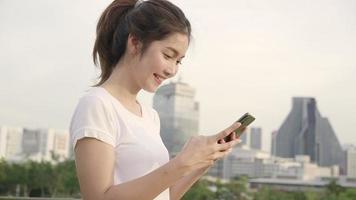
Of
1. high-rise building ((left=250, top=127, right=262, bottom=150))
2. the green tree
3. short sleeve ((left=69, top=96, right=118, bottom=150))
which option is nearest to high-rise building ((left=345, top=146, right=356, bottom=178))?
high-rise building ((left=250, top=127, right=262, bottom=150))

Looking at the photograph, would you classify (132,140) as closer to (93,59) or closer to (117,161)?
(117,161)

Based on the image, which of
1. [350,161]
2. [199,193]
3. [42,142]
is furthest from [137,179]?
[350,161]

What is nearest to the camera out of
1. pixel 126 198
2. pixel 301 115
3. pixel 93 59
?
pixel 126 198

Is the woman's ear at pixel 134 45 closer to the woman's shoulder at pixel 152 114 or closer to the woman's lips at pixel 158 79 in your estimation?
the woman's lips at pixel 158 79

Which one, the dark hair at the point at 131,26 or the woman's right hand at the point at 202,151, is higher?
the dark hair at the point at 131,26

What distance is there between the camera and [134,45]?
3.27ft

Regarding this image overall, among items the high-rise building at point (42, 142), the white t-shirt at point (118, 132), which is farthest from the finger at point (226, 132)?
the high-rise building at point (42, 142)

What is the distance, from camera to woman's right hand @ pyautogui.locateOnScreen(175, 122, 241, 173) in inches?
34.7

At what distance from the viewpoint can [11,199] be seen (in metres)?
16.5

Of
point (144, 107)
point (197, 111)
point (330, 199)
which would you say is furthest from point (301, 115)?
point (144, 107)

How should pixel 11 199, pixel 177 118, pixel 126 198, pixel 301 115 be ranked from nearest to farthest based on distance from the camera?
pixel 126 198 → pixel 11 199 → pixel 177 118 → pixel 301 115

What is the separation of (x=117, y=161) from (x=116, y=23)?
25 cm

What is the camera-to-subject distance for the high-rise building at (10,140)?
169 feet

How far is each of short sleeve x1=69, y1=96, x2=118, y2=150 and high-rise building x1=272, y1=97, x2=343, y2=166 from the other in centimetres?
5541
